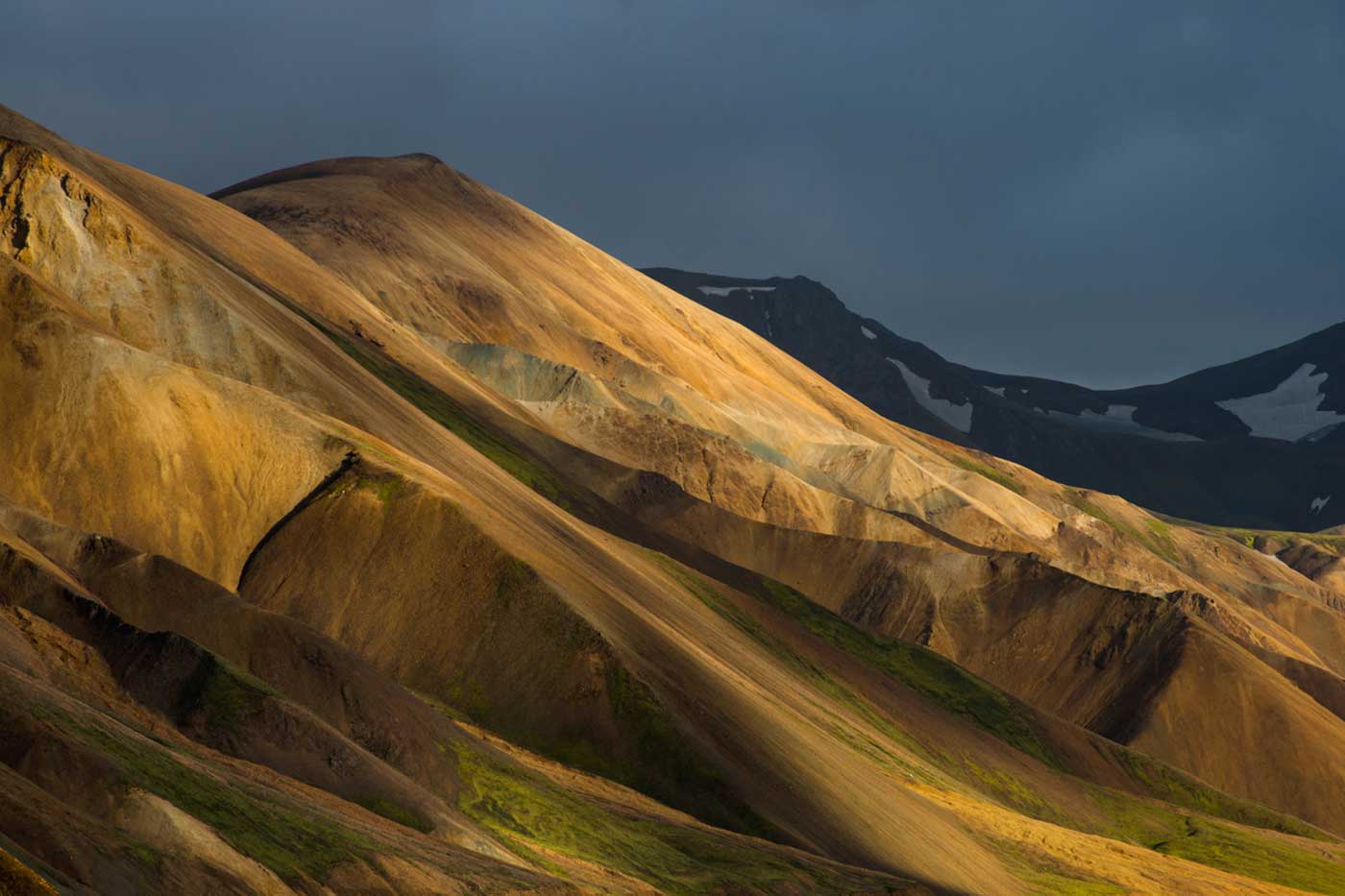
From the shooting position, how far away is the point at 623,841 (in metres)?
50.8

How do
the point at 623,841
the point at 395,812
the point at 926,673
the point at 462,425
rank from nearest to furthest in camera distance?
the point at 395,812, the point at 623,841, the point at 462,425, the point at 926,673

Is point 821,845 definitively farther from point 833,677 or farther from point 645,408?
point 645,408

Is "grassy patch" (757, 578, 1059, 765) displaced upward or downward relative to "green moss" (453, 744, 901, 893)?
upward

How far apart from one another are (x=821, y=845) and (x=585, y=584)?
15.7 metres

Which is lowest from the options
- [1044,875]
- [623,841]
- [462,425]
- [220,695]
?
[623,841]

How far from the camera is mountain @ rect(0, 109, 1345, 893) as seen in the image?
128 feet

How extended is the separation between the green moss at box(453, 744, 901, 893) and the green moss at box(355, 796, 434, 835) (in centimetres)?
363

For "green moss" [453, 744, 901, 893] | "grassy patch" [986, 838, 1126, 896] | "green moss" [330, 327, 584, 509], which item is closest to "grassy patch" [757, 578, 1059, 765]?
"green moss" [330, 327, 584, 509]

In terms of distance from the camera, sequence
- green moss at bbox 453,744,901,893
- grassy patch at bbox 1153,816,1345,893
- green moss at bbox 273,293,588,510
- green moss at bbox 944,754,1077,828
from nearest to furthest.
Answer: green moss at bbox 453,744,901,893 → grassy patch at bbox 1153,816,1345,893 → green moss at bbox 944,754,1077,828 → green moss at bbox 273,293,588,510

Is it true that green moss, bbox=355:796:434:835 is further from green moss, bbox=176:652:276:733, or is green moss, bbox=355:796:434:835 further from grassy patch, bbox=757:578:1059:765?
grassy patch, bbox=757:578:1059:765

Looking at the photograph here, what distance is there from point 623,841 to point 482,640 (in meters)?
15.9

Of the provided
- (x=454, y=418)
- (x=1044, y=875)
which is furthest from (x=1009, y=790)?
(x=454, y=418)

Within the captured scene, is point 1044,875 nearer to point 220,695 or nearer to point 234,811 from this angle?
point 220,695

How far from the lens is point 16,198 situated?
76.1 meters
